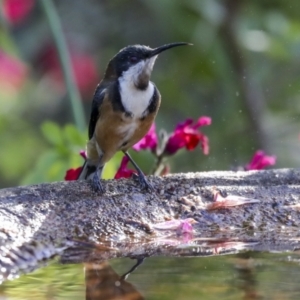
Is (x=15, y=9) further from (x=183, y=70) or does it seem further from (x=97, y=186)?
(x=97, y=186)

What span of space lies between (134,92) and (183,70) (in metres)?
2.87

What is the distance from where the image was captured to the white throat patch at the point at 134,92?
3.21m

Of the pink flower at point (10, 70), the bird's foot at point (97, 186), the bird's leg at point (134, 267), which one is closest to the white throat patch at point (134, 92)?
the bird's foot at point (97, 186)

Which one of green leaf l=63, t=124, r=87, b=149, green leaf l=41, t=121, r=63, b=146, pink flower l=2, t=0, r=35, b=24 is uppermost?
pink flower l=2, t=0, r=35, b=24

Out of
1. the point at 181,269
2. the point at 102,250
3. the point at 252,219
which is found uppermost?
the point at 252,219

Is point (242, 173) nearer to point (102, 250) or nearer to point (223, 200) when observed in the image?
point (223, 200)

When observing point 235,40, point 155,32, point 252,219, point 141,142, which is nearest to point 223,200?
point 252,219

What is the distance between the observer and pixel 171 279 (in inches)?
86.6

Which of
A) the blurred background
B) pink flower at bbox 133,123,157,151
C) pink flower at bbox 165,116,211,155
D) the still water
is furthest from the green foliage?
the blurred background

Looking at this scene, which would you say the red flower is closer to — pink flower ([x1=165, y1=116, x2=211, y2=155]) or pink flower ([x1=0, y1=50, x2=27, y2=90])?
pink flower ([x1=165, y1=116, x2=211, y2=155])

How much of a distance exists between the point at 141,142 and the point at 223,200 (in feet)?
1.53

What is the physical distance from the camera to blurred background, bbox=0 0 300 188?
5.32m

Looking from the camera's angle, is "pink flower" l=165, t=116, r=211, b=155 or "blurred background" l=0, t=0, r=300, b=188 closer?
"pink flower" l=165, t=116, r=211, b=155

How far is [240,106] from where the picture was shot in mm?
5973
